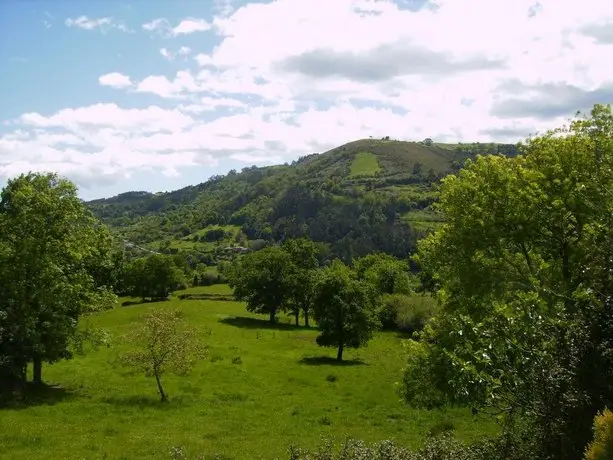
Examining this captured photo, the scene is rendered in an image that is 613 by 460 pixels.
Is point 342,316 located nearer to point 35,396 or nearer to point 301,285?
point 301,285

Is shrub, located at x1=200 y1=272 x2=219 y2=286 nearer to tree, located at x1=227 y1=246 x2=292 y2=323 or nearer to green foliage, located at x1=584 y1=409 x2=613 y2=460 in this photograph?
tree, located at x1=227 y1=246 x2=292 y2=323

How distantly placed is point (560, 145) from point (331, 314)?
4507 cm

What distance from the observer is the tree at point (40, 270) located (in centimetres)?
3597

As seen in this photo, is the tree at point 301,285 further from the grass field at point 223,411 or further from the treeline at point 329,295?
the grass field at point 223,411

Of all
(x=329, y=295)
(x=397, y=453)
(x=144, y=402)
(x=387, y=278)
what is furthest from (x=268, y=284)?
(x=397, y=453)

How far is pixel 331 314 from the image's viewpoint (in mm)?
65875

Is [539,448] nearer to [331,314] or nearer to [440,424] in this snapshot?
[440,424]

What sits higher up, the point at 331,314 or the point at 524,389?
the point at 524,389

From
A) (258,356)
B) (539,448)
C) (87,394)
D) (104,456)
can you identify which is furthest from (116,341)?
(539,448)

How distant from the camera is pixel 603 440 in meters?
8.48

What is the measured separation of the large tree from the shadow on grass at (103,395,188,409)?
1912cm

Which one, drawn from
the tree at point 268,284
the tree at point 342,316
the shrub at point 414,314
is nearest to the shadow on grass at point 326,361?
the tree at point 342,316

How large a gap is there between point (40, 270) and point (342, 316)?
126ft

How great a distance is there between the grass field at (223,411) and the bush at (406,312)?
25.9m
